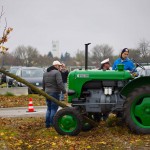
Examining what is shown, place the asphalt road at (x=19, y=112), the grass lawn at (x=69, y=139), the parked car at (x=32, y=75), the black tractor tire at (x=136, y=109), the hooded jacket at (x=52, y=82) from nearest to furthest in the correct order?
the grass lawn at (x=69, y=139), the black tractor tire at (x=136, y=109), the hooded jacket at (x=52, y=82), the asphalt road at (x=19, y=112), the parked car at (x=32, y=75)

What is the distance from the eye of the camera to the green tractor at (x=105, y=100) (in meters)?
8.70

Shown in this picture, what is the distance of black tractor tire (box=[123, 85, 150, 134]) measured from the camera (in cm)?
866

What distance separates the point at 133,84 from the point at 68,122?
65.8 inches

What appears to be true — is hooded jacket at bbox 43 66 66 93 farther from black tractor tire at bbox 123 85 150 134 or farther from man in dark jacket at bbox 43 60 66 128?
black tractor tire at bbox 123 85 150 134

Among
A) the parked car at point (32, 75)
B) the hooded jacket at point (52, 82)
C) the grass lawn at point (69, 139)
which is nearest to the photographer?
the grass lawn at point (69, 139)

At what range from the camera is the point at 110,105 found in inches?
356

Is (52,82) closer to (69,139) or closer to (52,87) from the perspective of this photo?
(52,87)

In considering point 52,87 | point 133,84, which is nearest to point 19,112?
point 52,87

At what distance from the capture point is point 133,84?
8.84m

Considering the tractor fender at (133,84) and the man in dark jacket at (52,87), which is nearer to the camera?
the tractor fender at (133,84)

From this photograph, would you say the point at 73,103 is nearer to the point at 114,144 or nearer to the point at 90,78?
the point at 90,78

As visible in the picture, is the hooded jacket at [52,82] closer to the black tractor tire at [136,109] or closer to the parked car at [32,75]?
the black tractor tire at [136,109]

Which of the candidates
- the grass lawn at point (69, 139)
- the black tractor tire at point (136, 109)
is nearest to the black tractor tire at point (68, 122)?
the grass lawn at point (69, 139)

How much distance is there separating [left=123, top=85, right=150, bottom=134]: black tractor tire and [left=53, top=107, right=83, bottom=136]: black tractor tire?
104cm
